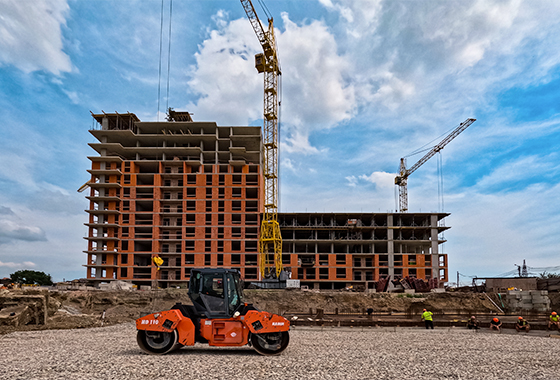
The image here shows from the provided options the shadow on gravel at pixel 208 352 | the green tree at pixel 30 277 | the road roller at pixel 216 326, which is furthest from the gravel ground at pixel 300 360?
the green tree at pixel 30 277

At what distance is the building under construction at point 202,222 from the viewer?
94.9m

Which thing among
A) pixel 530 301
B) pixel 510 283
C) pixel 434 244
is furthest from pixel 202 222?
pixel 530 301

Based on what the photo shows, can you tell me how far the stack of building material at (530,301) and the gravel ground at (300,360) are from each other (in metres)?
34.6

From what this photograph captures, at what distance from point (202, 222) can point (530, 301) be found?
6327cm

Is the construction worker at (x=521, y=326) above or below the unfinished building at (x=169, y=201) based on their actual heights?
below

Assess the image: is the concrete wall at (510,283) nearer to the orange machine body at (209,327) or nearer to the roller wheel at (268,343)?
the roller wheel at (268,343)

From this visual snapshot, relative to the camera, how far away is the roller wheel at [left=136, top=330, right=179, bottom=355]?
57.0ft

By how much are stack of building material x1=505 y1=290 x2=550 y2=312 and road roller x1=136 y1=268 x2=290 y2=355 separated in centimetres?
4858

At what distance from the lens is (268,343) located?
1741 centimetres

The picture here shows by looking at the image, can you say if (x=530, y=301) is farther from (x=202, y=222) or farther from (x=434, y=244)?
(x=202, y=222)

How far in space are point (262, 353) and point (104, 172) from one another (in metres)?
88.1

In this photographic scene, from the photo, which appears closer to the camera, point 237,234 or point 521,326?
point 521,326

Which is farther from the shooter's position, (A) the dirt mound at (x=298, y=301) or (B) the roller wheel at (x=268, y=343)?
(A) the dirt mound at (x=298, y=301)

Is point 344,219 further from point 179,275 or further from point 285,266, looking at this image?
point 179,275
